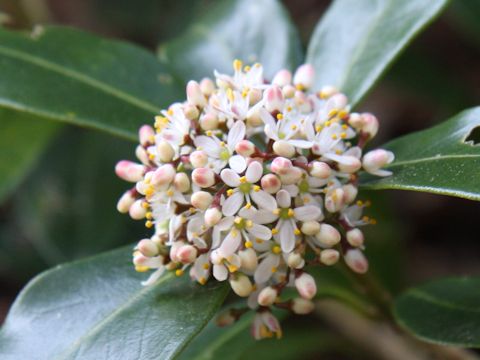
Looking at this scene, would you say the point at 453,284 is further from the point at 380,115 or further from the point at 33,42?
the point at 380,115

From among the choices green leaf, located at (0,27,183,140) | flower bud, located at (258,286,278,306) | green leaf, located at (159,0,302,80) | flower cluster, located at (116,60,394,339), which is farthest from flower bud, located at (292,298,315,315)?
green leaf, located at (159,0,302,80)

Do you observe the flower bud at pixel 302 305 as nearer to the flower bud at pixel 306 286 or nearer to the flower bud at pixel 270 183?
the flower bud at pixel 306 286

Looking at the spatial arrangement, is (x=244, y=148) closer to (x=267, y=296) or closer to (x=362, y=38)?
(x=267, y=296)

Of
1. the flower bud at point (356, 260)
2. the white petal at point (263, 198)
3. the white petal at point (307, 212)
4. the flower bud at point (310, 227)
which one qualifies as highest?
the white petal at point (263, 198)

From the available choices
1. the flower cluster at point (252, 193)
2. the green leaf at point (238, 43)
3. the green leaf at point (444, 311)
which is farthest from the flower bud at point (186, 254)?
the green leaf at point (238, 43)

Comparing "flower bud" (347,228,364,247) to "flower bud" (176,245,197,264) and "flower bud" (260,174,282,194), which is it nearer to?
"flower bud" (260,174,282,194)

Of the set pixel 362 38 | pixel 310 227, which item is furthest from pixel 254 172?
pixel 362 38

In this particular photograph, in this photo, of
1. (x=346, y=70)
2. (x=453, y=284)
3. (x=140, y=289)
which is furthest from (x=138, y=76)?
(x=453, y=284)
